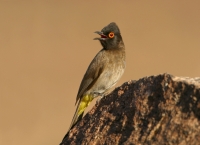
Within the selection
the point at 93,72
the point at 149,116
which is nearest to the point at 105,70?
the point at 93,72

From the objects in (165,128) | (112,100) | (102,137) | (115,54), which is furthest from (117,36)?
(165,128)

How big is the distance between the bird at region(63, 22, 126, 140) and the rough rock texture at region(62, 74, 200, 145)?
1.78 meters

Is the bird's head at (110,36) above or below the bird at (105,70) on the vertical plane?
above

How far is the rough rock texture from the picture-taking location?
2393mm

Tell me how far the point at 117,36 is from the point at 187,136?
125 inches

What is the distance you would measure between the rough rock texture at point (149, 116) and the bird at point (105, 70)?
1775 mm

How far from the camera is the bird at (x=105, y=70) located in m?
5.01

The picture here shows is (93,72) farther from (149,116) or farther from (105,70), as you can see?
(149,116)

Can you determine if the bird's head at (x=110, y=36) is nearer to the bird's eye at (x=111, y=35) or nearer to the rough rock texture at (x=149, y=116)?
the bird's eye at (x=111, y=35)

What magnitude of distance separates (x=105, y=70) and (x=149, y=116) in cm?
255

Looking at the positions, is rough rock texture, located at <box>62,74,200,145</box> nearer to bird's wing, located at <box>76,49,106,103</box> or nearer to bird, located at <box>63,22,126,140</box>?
bird, located at <box>63,22,126,140</box>

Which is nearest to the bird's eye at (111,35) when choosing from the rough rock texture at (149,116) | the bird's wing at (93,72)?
the bird's wing at (93,72)

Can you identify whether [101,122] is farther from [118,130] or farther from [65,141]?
[65,141]

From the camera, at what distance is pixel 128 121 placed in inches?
108
